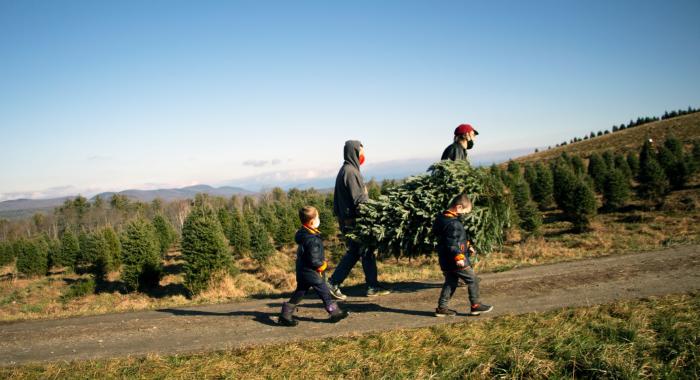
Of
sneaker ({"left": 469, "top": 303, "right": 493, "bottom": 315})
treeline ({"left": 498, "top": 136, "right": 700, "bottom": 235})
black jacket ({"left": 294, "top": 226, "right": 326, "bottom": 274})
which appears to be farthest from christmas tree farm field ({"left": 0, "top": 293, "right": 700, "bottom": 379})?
treeline ({"left": 498, "top": 136, "right": 700, "bottom": 235})

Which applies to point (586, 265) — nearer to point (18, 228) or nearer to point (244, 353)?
point (244, 353)

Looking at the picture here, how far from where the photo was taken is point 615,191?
2753 cm

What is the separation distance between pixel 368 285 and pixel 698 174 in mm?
39320

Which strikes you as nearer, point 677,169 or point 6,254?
point 677,169

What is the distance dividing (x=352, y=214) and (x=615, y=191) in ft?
91.4

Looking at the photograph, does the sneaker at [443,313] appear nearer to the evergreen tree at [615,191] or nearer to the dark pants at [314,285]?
the dark pants at [314,285]

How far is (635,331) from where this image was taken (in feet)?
14.1

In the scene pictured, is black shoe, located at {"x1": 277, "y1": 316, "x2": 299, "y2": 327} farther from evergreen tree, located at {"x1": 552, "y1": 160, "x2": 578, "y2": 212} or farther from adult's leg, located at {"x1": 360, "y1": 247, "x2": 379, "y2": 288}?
evergreen tree, located at {"x1": 552, "y1": 160, "x2": 578, "y2": 212}

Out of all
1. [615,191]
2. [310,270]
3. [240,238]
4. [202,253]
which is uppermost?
[310,270]

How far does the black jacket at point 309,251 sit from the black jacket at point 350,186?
1.63 m

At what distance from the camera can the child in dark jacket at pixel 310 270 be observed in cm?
619

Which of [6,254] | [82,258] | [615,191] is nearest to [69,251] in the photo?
[82,258]

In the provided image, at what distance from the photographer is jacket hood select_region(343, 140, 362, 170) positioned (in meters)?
8.06

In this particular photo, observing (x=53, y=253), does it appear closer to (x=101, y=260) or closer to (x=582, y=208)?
(x=101, y=260)
